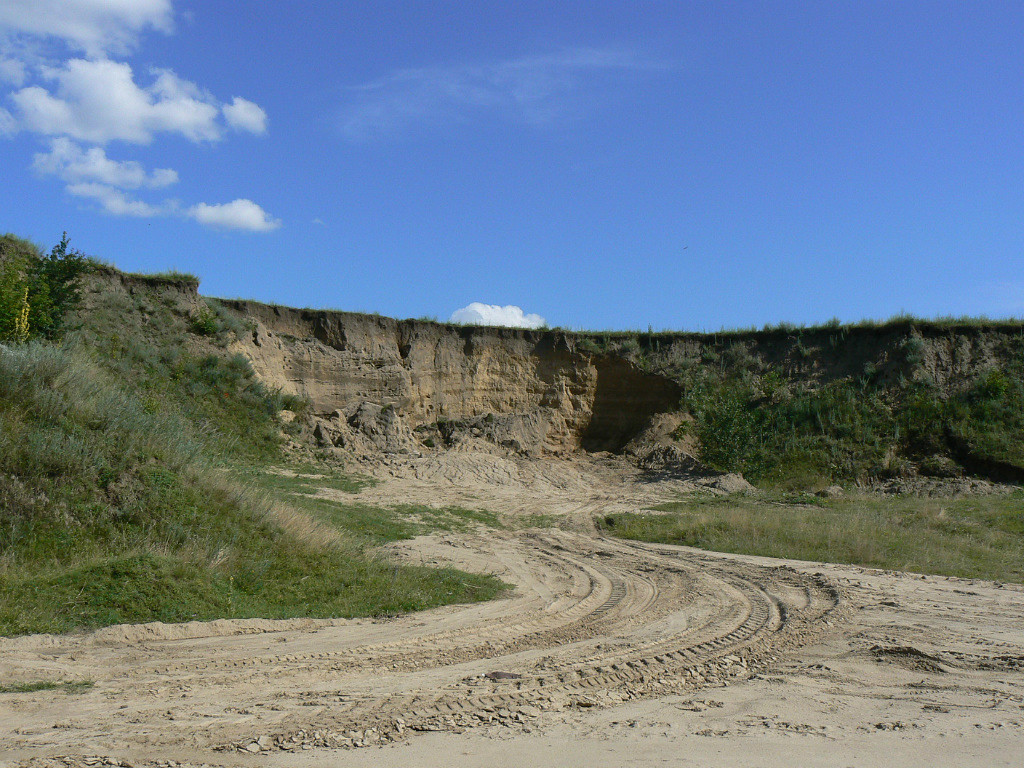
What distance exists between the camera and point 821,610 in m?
8.39

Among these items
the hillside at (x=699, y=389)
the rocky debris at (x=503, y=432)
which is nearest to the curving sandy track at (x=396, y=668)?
the hillside at (x=699, y=389)

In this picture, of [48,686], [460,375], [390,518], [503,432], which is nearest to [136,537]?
[48,686]

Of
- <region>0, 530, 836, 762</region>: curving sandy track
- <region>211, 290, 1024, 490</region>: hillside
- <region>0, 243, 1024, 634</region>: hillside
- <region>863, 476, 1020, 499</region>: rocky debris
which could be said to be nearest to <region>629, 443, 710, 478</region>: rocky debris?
<region>0, 243, 1024, 634</region>: hillside

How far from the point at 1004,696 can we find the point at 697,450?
22374 millimetres

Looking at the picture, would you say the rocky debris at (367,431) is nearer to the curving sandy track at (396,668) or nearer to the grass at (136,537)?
the grass at (136,537)

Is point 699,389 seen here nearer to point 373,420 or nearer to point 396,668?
point 373,420

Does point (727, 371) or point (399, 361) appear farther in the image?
point (727, 371)

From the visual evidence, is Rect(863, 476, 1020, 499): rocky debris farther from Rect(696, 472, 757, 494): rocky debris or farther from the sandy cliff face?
the sandy cliff face

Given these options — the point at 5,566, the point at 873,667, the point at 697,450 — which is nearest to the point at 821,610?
the point at 873,667

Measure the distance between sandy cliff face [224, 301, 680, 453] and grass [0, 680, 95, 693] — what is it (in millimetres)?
20960

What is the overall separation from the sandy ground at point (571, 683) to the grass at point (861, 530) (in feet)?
6.56

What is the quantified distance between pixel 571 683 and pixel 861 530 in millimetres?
10219

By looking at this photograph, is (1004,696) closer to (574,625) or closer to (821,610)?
(821,610)

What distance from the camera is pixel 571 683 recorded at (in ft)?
18.6
